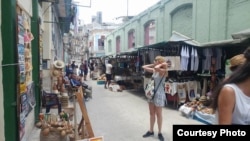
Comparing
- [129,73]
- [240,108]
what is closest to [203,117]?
[240,108]

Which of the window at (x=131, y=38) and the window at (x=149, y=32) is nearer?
the window at (x=149, y=32)

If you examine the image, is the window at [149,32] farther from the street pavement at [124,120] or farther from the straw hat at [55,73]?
the straw hat at [55,73]

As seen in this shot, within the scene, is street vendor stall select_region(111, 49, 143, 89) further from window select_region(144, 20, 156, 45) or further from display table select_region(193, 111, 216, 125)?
display table select_region(193, 111, 216, 125)

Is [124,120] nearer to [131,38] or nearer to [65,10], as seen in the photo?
[65,10]

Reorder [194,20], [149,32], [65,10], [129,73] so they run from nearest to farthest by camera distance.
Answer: [194,20]
[65,10]
[129,73]
[149,32]

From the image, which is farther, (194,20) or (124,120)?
(194,20)

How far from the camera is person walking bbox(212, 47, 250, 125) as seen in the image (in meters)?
2.02

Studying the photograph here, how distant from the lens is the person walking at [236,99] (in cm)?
202

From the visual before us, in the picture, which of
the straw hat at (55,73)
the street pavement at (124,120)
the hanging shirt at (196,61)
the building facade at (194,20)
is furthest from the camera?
the building facade at (194,20)

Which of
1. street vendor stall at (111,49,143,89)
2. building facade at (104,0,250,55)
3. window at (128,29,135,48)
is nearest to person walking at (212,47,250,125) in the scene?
building facade at (104,0,250,55)

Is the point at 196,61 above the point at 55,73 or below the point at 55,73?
above

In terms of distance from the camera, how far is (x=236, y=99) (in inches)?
79.5

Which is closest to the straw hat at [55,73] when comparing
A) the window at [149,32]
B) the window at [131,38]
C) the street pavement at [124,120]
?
the street pavement at [124,120]

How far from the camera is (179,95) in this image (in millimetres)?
9422
